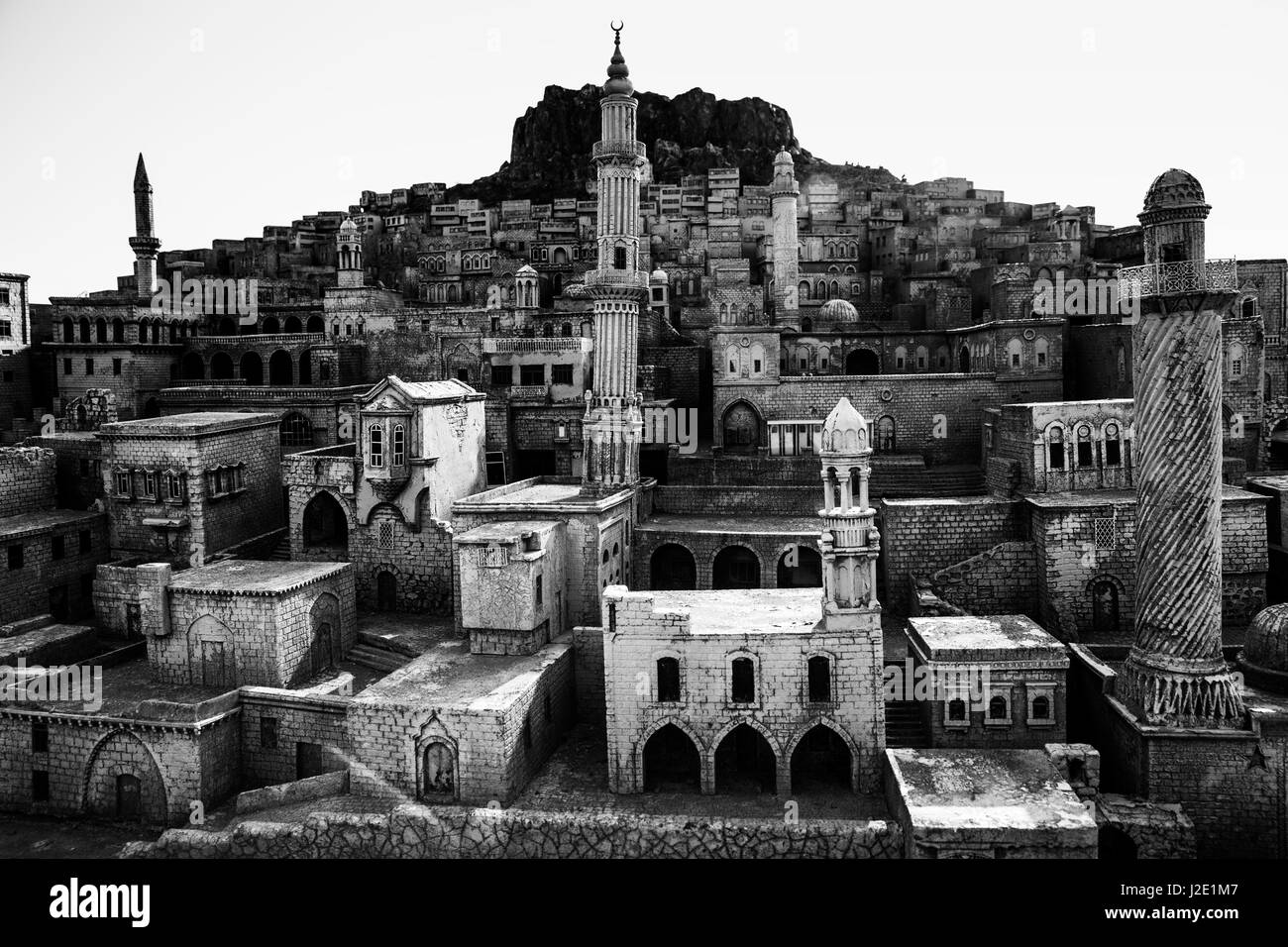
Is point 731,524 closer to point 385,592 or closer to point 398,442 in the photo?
point 398,442

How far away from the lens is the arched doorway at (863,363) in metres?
42.8

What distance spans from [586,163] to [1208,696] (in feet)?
235

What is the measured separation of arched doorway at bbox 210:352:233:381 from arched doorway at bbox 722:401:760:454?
77.7ft

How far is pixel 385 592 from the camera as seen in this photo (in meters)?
30.2

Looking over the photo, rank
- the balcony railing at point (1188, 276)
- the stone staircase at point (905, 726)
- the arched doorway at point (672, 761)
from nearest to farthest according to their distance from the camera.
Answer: the balcony railing at point (1188, 276) → the arched doorway at point (672, 761) → the stone staircase at point (905, 726)

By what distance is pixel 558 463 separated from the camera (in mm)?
36312

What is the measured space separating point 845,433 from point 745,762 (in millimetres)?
7799

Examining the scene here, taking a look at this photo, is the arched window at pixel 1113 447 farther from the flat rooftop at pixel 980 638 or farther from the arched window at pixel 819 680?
the arched window at pixel 819 680

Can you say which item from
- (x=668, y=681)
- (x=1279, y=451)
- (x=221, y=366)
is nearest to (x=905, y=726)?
(x=668, y=681)

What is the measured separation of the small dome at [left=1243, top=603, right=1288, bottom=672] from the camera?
20.9 m

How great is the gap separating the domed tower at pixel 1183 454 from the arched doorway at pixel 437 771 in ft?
45.4

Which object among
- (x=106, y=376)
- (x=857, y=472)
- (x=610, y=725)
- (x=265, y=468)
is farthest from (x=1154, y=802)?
(x=106, y=376)

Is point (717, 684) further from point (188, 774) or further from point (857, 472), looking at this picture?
point (188, 774)

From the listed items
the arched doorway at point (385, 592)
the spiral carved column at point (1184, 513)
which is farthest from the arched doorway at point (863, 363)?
the spiral carved column at point (1184, 513)
